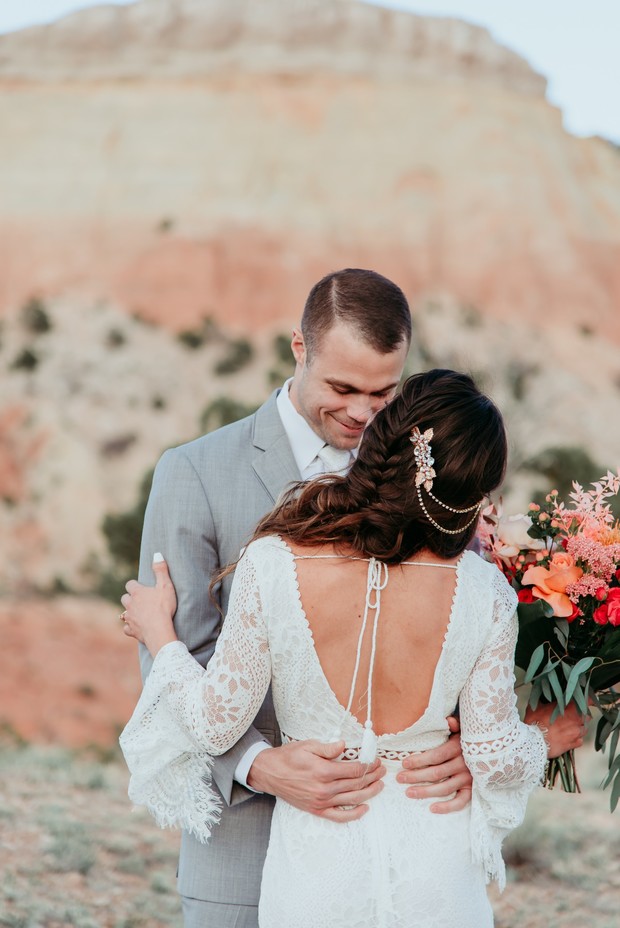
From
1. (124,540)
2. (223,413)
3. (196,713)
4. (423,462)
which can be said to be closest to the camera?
(423,462)

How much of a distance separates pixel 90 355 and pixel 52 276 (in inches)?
114

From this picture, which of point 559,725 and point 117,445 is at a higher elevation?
point 117,445

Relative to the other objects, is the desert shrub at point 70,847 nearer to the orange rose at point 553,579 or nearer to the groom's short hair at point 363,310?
the groom's short hair at point 363,310

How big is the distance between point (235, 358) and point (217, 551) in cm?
2202

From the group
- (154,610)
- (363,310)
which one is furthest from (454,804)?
(363,310)

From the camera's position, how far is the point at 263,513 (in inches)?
101

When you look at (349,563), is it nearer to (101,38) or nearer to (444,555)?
(444,555)

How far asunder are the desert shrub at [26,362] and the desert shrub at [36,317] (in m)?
0.89

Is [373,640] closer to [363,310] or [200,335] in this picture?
[363,310]

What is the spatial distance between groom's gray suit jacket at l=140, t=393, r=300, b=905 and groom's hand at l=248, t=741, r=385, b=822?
172 millimetres

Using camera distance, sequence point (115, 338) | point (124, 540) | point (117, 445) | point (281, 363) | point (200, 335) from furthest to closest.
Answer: point (200, 335), point (115, 338), point (281, 363), point (117, 445), point (124, 540)

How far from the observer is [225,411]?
17750 millimetres

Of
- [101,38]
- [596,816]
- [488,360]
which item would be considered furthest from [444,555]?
[101,38]

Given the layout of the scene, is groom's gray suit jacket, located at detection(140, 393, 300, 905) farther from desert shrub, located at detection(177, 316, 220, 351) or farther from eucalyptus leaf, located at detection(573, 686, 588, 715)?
desert shrub, located at detection(177, 316, 220, 351)
